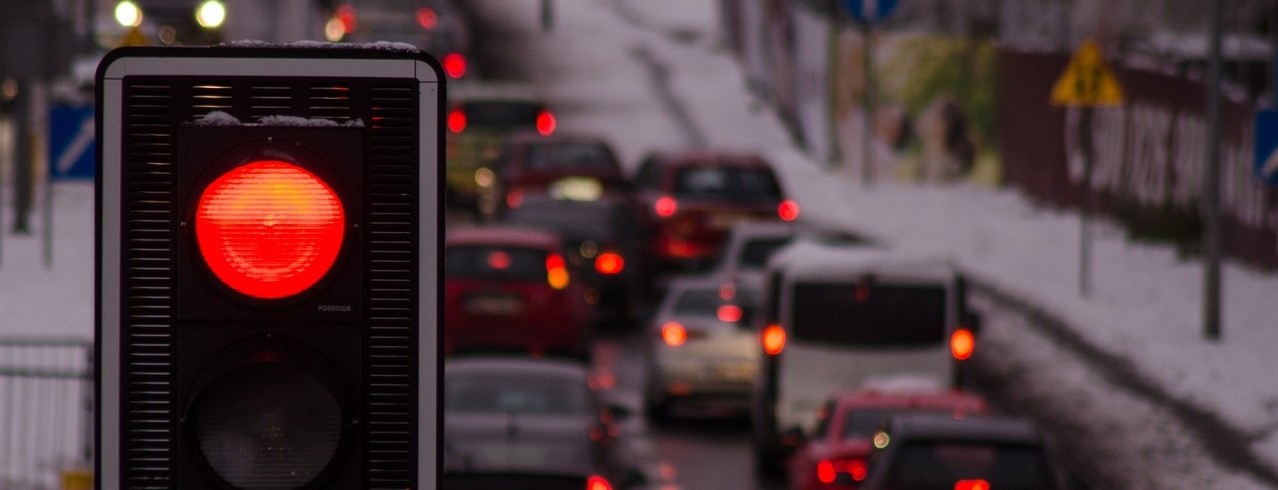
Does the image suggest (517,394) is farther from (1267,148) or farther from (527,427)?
(1267,148)

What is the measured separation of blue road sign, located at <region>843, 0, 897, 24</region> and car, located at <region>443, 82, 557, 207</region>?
5321 mm

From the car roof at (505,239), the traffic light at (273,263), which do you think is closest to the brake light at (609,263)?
the car roof at (505,239)

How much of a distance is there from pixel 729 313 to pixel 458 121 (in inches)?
734

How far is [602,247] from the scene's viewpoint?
27.1 m

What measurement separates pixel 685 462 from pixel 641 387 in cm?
389

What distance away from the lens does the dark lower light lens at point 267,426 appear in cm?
448

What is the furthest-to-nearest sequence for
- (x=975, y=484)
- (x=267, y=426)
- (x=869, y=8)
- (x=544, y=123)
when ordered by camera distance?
(x=869, y=8)
(x=544, y=123)
(x=975, y=484)
(x=267, y=426)

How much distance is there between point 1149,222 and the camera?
3438 cm

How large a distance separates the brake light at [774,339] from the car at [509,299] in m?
4.61

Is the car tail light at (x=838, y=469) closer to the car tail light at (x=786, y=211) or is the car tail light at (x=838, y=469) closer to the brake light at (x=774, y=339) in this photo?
the brake light at (x=774, y=339)

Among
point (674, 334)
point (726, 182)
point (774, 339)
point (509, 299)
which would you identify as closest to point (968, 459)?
point (774, 339)

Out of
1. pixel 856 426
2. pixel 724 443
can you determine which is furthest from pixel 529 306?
pixel 856 426

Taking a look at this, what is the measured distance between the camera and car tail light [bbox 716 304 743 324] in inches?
836

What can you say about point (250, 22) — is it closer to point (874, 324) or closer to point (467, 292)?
point (874, 324)
